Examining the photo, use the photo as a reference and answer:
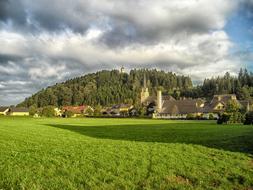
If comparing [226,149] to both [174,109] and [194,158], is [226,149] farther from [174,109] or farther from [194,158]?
[174,109]

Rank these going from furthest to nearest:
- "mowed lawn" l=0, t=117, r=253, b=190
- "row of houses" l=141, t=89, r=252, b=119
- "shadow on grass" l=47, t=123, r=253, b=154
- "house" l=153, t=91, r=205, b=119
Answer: "house" l=153, t=91, r=205, b=119 < "row of houses" l=141, t=89, r=252, b=119 < "shadow on grass" l=47, t=123, r=253, b=154 < "mowed lawn" l=0, t=117, r=253, b=190

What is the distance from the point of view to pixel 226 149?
Result: 2062cm

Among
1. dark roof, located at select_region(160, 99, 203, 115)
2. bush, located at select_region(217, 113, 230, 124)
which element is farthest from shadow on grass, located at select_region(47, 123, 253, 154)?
dark roof, located at select_region(160, 99, 203, 115)

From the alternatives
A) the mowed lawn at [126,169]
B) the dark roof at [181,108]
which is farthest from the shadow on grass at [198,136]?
the dark roof at [181,108]

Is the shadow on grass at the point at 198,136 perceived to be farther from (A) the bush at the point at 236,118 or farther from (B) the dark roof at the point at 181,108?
(B) the dark roof at the point at 181,108

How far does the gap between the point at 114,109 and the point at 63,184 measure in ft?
618

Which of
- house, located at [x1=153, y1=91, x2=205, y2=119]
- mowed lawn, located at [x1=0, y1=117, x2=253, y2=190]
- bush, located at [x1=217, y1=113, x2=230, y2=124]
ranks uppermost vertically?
house, located at [x1=153, y1=91, x2=205, y2=119]

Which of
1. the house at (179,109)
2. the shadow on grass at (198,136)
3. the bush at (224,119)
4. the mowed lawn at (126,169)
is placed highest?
the house at (179,109)

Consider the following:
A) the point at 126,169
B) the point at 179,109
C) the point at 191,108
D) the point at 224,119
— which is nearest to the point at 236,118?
the point at 224,119

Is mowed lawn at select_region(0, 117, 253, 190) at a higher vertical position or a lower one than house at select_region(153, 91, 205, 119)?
lower

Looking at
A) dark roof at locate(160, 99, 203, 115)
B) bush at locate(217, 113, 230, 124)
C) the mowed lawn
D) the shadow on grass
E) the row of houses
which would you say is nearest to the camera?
the mowed lawn

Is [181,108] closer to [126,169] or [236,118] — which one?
[236,118]

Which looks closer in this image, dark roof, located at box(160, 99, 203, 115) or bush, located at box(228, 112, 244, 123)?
bush, located at box(228, 112, 244, 123)

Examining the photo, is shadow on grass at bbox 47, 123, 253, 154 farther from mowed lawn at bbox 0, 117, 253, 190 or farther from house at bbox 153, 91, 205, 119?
house at bbox 153, 91, 205, 119
